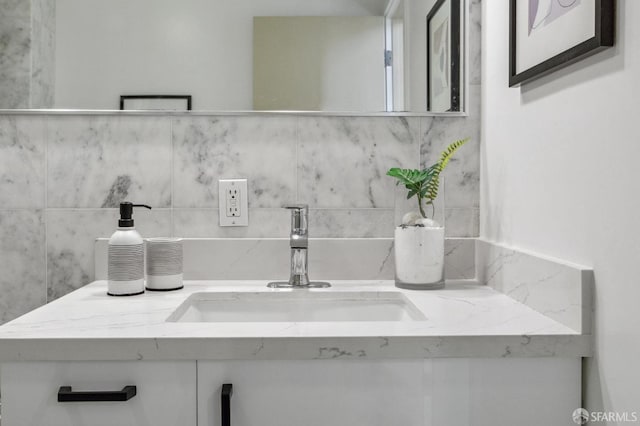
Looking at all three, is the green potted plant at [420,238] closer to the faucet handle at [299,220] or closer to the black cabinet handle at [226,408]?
the faucet handle at [299,220]

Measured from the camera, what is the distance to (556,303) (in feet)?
3.21

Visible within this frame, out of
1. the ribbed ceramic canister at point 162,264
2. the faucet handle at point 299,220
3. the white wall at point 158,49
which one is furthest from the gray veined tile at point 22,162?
the faucet handle at point 299,220

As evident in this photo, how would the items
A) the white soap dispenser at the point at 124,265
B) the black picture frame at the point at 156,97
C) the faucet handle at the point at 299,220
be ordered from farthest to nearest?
the black picture frame at the point at 156,97 < the faucet handle at the point at 299,220 < the white soap dispenser at the point at 124,265

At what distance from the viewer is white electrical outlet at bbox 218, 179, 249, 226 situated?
143cm

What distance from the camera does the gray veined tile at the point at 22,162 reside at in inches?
55.1

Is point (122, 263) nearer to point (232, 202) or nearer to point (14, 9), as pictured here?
point (232, 202)

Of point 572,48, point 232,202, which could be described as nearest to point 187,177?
point 232,202

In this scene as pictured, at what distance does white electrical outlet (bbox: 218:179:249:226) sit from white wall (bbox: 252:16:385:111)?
0.66ft

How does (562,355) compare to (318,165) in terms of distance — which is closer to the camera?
(562,355)

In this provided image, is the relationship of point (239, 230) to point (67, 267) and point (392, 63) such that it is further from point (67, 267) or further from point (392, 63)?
point (392, 63)

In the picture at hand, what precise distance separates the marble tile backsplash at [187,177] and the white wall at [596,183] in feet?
1.03

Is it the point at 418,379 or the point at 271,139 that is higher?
the point at 271,139

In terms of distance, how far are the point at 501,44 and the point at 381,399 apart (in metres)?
0.84

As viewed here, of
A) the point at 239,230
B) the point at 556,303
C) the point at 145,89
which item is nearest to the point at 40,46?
the point at 145,89
